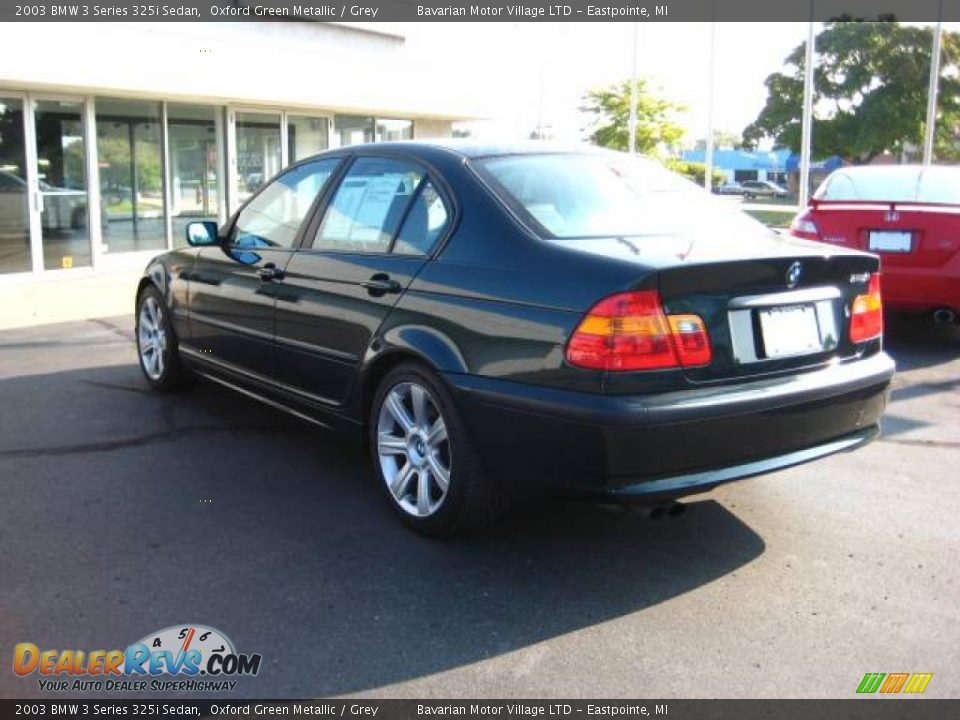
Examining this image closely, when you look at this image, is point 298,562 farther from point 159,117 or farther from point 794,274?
point 159,117

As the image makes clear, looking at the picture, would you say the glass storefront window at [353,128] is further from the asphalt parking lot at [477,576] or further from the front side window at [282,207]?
the asphalt parking lot at [477,576]

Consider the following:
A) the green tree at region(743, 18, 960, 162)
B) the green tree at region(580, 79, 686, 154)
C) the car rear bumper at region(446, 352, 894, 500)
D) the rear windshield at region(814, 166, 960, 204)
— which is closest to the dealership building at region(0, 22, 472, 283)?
the rear windshield at region(814, 166, 960, 204)

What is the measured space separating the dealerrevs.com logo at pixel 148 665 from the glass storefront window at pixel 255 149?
1294cm

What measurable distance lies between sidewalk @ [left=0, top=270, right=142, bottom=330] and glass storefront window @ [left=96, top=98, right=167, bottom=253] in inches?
28.7

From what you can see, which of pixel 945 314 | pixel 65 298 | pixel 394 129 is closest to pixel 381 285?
pixel 945 314

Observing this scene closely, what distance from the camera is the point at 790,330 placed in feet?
11.8

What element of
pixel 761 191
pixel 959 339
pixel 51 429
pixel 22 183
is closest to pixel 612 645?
pixel 51 429

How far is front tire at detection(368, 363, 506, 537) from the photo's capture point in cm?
365

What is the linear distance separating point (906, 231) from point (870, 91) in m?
49.8

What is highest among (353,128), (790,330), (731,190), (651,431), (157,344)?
(731,190)

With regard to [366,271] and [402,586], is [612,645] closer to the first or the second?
[402,586]

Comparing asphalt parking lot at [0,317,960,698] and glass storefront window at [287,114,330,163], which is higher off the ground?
glass storefront window at [287,114,330,163]

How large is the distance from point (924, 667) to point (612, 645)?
961 mm

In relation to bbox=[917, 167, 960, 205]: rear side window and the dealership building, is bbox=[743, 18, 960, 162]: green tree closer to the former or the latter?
the dealership building
